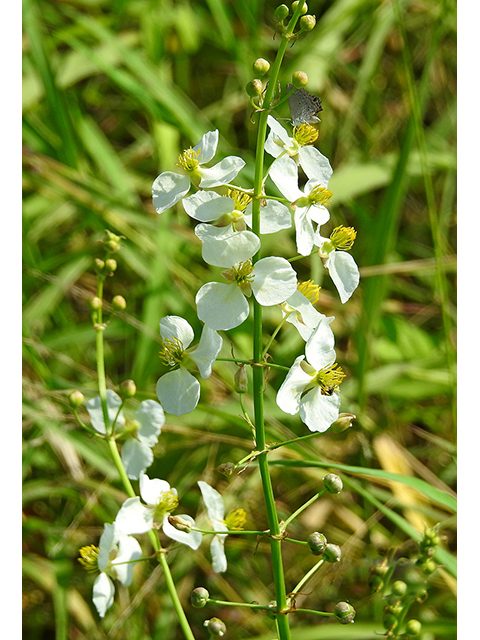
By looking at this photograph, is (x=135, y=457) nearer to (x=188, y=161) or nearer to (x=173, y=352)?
(x=173, y=352)

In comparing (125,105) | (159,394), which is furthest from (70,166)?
(159,394)

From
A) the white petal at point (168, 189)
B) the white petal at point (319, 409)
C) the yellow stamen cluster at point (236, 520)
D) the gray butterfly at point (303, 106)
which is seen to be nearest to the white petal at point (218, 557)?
the yellow stamen cluster at point (236, 520)

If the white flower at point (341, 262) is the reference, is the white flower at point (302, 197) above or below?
above

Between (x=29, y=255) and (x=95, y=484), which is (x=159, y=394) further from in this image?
(x=29, y=255)

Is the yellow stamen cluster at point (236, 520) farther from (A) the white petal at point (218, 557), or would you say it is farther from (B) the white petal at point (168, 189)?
(B) the white petal at point (168, 189)

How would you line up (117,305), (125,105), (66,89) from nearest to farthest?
(117,305) → (66,89) → (125,105)

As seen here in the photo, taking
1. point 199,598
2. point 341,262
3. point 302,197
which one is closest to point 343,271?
point 341,262
